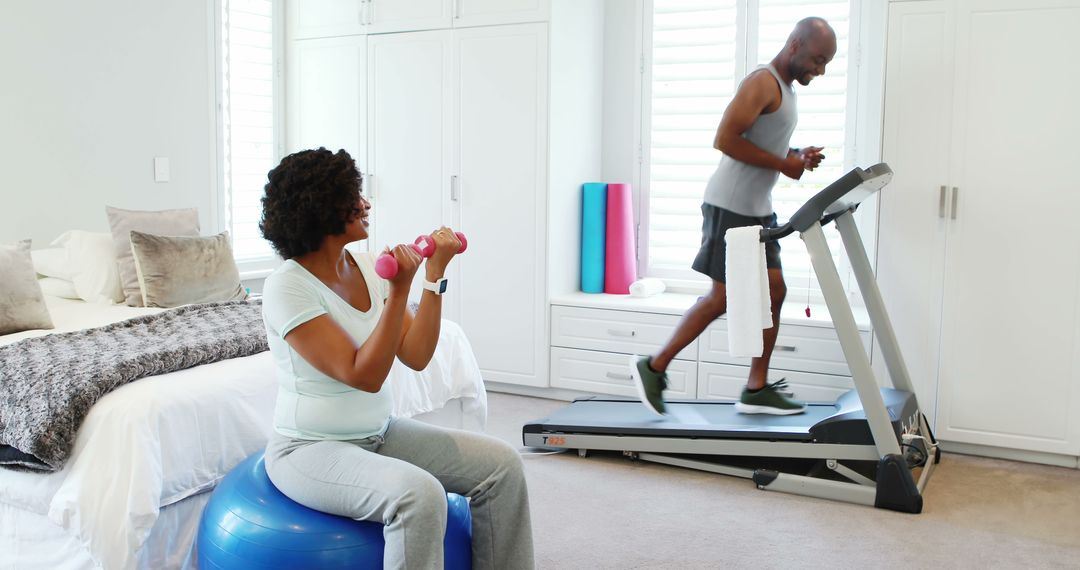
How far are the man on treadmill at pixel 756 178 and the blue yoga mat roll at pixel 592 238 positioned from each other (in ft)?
3.53

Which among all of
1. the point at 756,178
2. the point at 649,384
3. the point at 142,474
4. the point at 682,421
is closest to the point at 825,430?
the point at 682,421

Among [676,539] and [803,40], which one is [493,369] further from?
[803,40]

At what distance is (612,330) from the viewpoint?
413 centimetres

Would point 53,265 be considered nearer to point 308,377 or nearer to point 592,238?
point 308,377

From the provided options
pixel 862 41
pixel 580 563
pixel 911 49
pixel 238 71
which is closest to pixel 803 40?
pixel 911 49

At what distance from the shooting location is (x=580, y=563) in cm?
253

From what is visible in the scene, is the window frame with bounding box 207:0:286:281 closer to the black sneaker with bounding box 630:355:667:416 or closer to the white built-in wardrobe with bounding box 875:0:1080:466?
the black sneaker with bounding box 630:355:667:416

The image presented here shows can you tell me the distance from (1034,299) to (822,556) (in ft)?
4.72

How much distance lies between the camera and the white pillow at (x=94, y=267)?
345 centimetres

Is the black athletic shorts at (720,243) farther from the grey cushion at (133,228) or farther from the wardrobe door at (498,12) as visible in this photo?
the grey cushion at (133,228)

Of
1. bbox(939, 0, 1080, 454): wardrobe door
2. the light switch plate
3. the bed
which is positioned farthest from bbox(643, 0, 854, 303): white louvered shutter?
the bed

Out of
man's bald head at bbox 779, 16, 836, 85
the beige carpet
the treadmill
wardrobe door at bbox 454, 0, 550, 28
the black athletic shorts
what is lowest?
the beige carpet

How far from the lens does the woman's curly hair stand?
1.90 metres

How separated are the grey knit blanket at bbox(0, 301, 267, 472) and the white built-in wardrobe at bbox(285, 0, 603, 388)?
1535 millimetres
